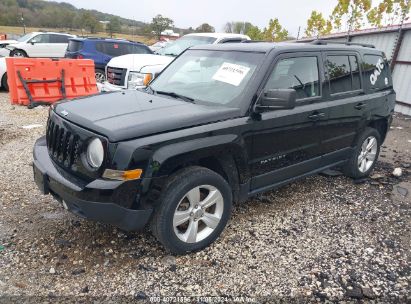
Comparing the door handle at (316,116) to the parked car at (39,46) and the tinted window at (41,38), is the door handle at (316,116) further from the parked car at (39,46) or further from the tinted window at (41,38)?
the tinted window at (41,38)

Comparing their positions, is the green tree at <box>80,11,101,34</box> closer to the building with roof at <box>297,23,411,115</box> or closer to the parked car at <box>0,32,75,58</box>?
the parked car at <box>0,32,75,58</box>

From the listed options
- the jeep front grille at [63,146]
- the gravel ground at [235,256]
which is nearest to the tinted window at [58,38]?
the gravel ground at [235,256]

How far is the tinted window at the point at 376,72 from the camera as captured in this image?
15.2 ft

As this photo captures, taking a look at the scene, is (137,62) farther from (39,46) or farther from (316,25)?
(316,25)

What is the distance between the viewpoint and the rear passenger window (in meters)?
4.03

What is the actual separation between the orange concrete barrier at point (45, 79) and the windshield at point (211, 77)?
5.74 metres

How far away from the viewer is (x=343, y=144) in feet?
14.5

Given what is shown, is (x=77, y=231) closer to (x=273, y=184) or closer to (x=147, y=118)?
(x=147, y=118)

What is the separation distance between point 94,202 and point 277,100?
1783 mm

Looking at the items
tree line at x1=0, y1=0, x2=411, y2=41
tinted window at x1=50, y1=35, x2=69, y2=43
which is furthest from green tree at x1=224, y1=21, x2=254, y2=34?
tinted window at x1=50, y1=35, x2=69, y2=43

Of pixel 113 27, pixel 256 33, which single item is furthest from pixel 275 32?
pixel 113 27

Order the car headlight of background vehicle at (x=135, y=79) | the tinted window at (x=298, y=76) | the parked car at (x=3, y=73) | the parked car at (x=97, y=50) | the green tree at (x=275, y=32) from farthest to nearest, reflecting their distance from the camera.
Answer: the green tree at (x=275, y=32), the parked car at (x=97, y=50), the parked car at (x=3, y=73), the car headlight of background vehicle at (x=135, y=79), the tinted window at (x=298, y=76)

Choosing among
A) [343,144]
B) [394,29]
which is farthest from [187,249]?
[394,29]

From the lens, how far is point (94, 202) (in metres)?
2.55
